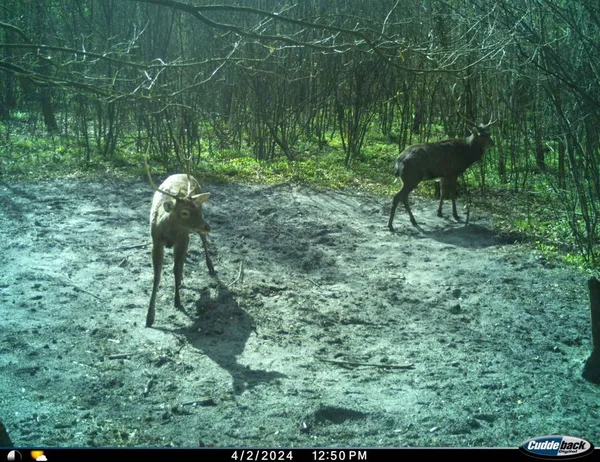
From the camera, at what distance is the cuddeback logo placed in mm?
3609

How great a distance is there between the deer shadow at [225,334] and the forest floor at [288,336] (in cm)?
3

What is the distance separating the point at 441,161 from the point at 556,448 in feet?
26.6

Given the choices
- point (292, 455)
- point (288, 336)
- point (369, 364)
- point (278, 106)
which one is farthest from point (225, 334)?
point (278, 106)

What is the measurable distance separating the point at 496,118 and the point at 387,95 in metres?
3.52

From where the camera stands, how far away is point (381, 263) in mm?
8977

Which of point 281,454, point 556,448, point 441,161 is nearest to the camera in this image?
point 556,448

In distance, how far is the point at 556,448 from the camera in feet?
12.2

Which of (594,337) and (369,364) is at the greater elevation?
(594,337)

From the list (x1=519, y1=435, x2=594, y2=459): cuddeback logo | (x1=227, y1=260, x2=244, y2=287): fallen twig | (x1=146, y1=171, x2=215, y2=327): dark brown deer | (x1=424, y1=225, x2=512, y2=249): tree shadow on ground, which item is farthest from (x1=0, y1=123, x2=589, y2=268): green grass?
(x1=519, y1=435, x2=594, y2=459): cuddeback logo

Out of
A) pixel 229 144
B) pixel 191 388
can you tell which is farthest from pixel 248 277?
pixel 229 144

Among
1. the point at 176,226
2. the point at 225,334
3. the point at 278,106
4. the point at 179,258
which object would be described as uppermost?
the point at 278,106

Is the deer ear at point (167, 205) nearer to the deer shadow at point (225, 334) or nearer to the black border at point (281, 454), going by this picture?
the deer shadow at point (225, 334)

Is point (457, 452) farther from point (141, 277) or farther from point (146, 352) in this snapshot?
point (141, 277)

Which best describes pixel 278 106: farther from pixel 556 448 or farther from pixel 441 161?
pixel 556 448
